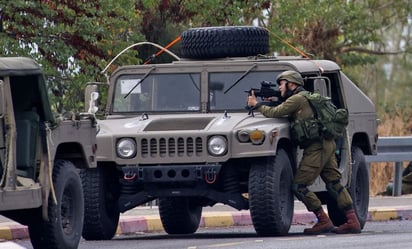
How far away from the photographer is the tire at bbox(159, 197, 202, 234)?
16328 millimetres

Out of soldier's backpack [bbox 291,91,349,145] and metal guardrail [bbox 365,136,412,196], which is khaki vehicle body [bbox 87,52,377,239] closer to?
soldier's backpack [bbox 291,91,349,145]

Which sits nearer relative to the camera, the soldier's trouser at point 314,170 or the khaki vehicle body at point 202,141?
the khaki vehicle body at point 202,141

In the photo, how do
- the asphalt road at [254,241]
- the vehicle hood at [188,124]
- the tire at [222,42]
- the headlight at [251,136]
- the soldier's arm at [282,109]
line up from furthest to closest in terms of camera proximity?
the tire at [222,42] → the soldier's arm at [282,109] → the vehicle hood at [188,124] → the headlight at [251,136] → the asphalt road at [254,241]

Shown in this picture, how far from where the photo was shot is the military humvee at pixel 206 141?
14602 mm

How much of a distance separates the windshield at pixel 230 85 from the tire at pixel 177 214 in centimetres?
119

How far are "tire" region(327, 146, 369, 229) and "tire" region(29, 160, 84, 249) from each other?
4558 millimetres

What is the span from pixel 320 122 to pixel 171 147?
1564 millimetres

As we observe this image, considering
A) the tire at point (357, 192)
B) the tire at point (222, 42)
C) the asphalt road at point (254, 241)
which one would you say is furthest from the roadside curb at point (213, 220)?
the tire at point (222, 42)

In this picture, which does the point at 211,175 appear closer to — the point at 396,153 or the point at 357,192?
the point at 357,192

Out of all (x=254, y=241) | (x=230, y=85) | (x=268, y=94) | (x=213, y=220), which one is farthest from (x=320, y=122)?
(x=213, y=220)

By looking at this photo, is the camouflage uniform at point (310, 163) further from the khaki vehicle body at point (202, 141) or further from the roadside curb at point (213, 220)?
the roadside curb at point (213, 220)


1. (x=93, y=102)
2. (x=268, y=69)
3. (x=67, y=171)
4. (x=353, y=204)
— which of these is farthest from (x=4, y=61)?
(x=353, y=204)

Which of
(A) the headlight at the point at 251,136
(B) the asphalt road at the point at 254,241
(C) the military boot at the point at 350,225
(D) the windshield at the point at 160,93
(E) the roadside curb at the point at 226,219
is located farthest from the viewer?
(E) the roadside curb at the point at 226,219

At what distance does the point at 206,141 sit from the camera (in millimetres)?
14625
